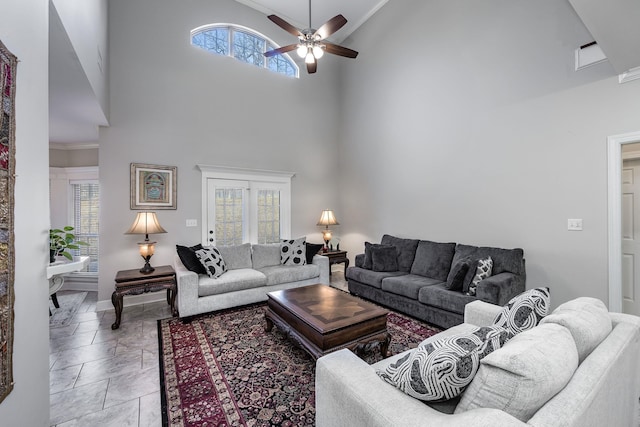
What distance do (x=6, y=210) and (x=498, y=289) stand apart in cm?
354

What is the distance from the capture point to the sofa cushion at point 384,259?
13.9ft

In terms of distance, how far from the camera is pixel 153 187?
4246 millimetres

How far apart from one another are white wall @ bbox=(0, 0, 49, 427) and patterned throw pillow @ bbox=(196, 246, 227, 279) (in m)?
2.21

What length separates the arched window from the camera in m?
4.79

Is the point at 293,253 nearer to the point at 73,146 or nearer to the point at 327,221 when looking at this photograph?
the point at 327,221

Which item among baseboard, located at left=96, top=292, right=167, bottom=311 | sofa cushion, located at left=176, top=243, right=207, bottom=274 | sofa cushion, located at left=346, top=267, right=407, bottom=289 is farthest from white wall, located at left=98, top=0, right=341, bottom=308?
sofa cushion, located at left=346, top=267, right=407, bottom=289

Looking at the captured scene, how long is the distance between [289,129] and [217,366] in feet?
14.1

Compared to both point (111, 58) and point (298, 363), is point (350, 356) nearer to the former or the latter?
point (298, 363)

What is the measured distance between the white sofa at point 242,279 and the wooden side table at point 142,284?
0.17 metres

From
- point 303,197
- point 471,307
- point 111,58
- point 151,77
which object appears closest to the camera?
point 471,307

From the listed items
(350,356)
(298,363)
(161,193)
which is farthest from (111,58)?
(350,356)

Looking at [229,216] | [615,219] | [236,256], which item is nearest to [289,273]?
[236,256]

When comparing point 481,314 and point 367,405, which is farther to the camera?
point 481,314

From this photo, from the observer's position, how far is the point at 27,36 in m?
1.33
